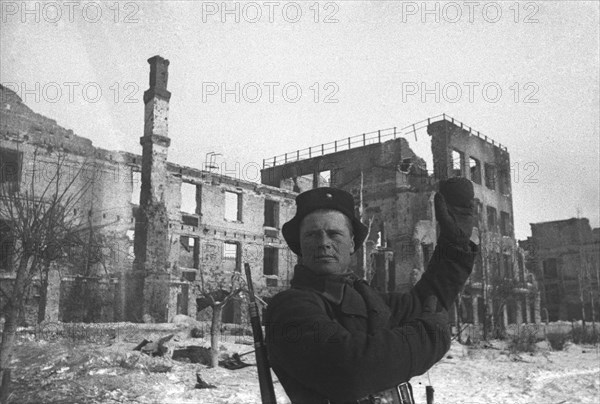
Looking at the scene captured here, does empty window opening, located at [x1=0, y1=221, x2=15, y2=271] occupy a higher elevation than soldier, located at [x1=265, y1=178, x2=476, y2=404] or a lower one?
higher

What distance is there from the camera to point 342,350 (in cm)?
111

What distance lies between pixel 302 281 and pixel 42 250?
6.13 m

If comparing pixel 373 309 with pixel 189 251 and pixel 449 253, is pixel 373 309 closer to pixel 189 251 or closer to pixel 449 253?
pixel 449 253

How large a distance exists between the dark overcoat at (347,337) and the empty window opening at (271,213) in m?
23.3

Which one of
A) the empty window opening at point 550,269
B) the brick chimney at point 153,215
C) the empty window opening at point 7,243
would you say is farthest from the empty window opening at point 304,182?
the empty window opening at point 550,269

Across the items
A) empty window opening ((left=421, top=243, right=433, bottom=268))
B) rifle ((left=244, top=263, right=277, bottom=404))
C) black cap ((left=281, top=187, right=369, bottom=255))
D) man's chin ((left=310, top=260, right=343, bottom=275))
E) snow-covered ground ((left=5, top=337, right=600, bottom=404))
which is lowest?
snow-covered ground ((left=5, top=337, right=600, bottom=404))

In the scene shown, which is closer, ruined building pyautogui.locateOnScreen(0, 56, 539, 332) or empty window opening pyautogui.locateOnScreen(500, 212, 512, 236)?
ruined building pyautogui.locateOnScreen(0, 56, 539, 332)

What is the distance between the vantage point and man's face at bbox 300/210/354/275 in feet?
4.72

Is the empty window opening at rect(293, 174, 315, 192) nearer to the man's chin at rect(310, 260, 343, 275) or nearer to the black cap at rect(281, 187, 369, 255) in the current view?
the black cap at rect(281, 187, 369, 255)

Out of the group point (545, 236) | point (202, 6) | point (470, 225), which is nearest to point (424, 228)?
point (545, 236)

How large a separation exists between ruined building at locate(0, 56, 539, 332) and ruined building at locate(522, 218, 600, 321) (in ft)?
24.4

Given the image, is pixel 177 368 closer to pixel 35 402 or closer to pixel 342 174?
pixel 35 402

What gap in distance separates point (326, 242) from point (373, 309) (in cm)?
22

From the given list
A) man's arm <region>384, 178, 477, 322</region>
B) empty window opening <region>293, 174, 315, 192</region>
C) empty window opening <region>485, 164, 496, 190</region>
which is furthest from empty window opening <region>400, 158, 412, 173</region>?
man's arm <region>384, 178, 477, 322</region>
